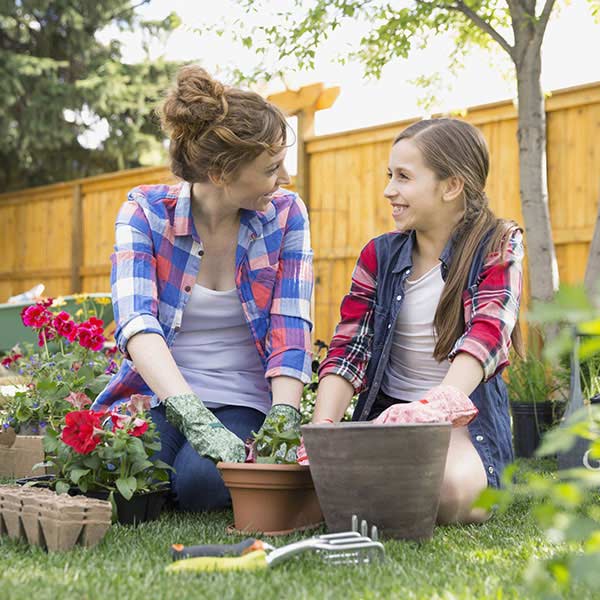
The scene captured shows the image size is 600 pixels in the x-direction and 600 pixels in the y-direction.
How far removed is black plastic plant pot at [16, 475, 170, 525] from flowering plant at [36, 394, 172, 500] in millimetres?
18

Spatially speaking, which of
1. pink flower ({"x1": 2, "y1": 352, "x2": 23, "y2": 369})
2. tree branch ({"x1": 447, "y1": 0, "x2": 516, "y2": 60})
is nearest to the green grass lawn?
pink flower ({"x1": 2, "y1": 352, "x2": 23, "y2": 369})

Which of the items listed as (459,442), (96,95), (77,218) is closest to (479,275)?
(459,442)

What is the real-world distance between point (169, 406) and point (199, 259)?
0.52 m

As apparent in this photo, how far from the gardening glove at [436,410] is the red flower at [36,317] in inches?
70.6

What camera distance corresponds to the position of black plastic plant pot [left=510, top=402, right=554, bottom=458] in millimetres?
3855

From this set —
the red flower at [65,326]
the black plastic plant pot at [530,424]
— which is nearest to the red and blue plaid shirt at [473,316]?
the red flower at [65,326]

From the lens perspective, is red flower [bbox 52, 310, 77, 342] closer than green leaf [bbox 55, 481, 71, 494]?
No

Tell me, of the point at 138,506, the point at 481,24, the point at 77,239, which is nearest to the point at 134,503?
the point at 138,506

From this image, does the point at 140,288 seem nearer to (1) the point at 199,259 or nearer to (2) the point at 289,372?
(1) the point at 199,259

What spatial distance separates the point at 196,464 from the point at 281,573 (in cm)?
82

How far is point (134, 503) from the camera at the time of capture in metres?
2.19

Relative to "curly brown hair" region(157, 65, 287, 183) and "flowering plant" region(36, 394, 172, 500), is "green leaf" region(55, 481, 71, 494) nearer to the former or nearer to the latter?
"flowering plant" region(36, 394, 172, 500)

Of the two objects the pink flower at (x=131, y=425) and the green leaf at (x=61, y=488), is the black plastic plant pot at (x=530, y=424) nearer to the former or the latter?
the pink flower at (x=131, y=425)

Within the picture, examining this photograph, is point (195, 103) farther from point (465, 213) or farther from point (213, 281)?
point (465, 213)
